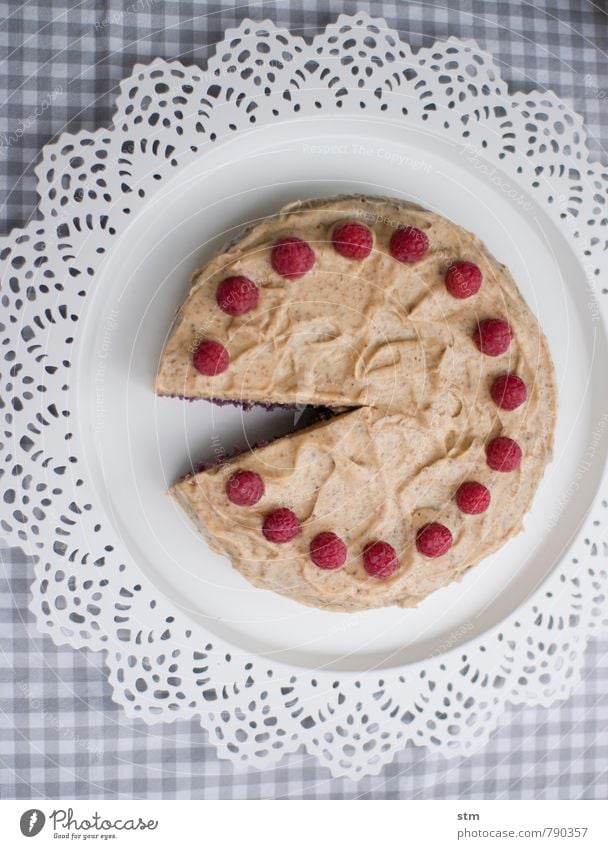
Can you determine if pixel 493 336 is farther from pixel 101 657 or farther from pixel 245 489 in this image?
pixel 101 657

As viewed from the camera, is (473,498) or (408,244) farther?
(473,498)

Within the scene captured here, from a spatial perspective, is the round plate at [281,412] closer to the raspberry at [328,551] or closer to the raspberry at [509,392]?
the raspberry at [328,551]

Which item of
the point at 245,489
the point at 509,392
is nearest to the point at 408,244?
the point at 509,392

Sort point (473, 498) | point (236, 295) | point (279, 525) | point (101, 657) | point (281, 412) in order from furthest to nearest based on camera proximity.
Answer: point (281, 412)
point (101, 657)
point (473, 498)
point (279, 525)
point (236, 295)

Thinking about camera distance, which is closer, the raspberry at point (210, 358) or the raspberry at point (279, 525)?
the raspberry at point (210, 358)
